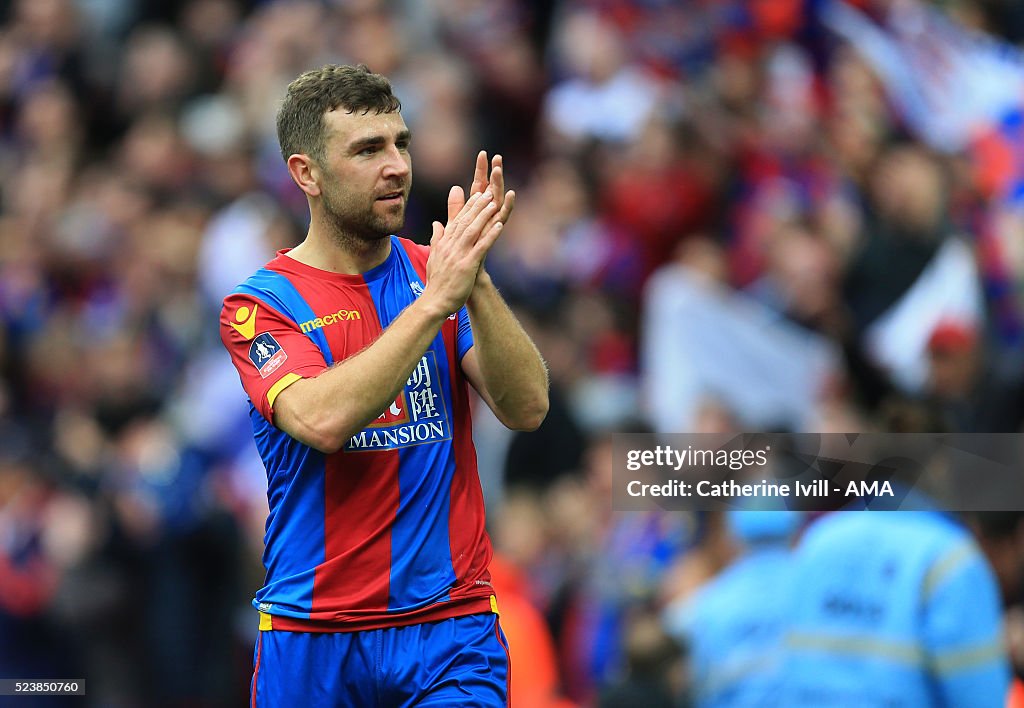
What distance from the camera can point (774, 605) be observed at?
696cm

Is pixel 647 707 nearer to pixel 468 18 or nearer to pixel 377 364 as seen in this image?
pixel 377 364

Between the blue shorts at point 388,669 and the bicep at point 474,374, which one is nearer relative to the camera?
the blue shorts at point 388,669

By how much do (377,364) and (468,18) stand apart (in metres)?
8.14

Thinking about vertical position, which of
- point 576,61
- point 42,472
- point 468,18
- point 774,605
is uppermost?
point 468,18

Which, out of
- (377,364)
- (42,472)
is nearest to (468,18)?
(42,472)

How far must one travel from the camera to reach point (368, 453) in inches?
162

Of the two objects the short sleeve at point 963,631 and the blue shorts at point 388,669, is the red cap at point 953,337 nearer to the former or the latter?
the short sleeve at point 963,631

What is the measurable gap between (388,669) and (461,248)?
3.83ft

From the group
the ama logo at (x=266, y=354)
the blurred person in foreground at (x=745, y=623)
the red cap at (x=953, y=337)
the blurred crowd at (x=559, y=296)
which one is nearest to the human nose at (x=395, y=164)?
the ama logo at (x=266, y=354)

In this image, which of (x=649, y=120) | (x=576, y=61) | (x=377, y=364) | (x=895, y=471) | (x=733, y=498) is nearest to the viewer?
(x=377, y=364)

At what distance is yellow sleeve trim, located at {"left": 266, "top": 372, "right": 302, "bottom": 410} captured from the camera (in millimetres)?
3986

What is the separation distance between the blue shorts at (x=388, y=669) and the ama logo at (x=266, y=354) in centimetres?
75

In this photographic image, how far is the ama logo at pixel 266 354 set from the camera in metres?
4.06

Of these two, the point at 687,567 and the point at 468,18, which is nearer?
the point at 687,567
